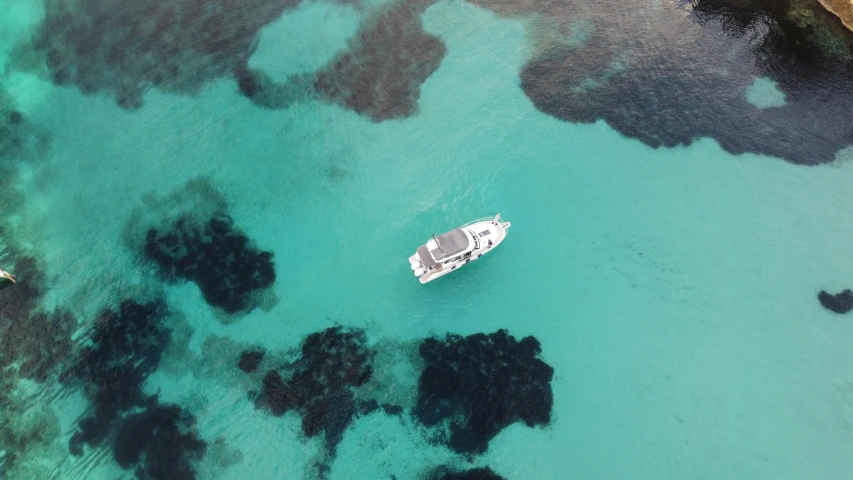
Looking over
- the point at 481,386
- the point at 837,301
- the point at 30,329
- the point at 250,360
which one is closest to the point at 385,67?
the point at 250,360

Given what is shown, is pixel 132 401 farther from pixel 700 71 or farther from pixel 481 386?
pixel 700 71

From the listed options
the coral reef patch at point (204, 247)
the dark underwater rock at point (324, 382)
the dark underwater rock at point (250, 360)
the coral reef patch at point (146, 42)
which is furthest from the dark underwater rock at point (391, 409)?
the coral reef patch at point (146, 42)

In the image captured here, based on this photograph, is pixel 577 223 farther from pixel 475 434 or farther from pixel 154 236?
pixel 154 236

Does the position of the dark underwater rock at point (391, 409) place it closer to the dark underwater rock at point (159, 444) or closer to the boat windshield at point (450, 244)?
the boat windshield at point (450, 244)

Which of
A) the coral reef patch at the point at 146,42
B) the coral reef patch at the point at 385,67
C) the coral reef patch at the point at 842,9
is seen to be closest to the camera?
the coral reef patch at the point at 385,67

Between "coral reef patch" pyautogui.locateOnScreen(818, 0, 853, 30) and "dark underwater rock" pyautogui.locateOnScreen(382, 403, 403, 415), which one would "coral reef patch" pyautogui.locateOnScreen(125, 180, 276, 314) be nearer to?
"dark underwater rock" pyautogui.locateOnScreen(382, 403, 403, 415)

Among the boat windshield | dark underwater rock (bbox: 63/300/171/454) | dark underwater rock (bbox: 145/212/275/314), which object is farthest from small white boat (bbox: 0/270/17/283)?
the boat windshield
